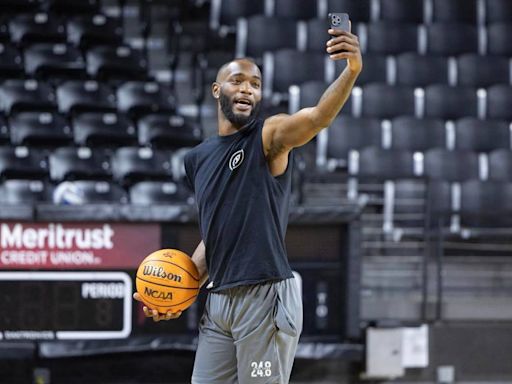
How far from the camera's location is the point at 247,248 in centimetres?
381

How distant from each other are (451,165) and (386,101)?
3.54 ft

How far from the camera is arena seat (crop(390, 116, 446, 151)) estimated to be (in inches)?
394

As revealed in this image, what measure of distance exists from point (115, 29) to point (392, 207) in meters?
4.21

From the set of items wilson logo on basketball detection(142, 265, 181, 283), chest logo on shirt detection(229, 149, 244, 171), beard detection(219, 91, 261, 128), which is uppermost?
beard detection(219, 91, 261, 128)

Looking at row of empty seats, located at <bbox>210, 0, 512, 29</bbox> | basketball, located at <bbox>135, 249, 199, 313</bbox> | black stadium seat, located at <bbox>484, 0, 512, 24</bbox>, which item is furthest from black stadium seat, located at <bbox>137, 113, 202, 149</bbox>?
basketball, located at <bbox>135, 249, 199, 313</bbox>

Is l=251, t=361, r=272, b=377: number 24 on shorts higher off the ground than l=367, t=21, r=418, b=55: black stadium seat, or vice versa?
l=367, t=21, r=418, b=55: black stadium seat

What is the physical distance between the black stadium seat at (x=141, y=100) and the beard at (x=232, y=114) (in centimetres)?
655

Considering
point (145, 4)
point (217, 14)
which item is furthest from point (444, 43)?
point (145, 4)

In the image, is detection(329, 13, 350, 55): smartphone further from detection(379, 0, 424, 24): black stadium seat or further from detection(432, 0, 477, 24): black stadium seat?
detection(432, 0, 477, 24): black stadium seat

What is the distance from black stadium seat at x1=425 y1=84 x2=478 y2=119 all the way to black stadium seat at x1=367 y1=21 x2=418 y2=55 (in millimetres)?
865

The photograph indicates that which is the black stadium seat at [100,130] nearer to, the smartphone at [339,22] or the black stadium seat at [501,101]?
the black stadium seat at [501,101]

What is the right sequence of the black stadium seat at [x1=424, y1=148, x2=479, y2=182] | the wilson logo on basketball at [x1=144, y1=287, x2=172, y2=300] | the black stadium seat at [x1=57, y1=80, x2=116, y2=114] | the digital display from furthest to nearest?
the black stadium seat at [x1=57, y1=80, x2=116, y2=114] < the black stadium seat at [x1=424, y1=148, x2=479, y2=182] < the digital display < the wilson logo on basketball at [x1=144, y1=287, x2=172, y2=300]

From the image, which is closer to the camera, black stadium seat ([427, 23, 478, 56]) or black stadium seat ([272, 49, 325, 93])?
black stadium seat ([272, 49, 325, 93])

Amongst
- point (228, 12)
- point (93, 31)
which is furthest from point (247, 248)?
point (93, 31)
